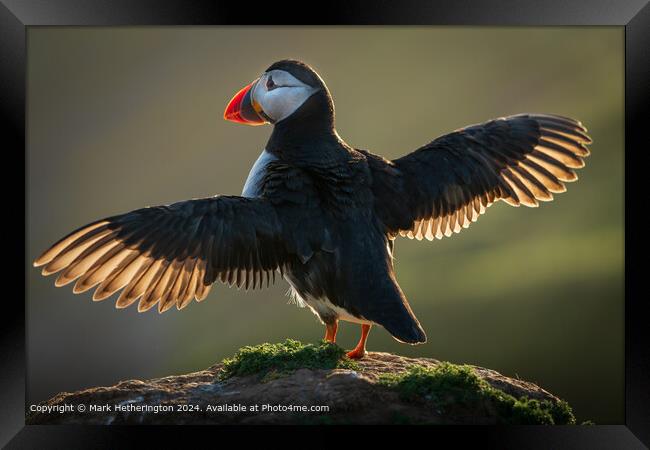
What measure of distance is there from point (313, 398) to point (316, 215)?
1.18 meters

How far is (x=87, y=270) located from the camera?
5004 millimetres

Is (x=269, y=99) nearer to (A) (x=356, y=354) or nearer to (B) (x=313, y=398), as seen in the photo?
(A) (x=356, y=354)

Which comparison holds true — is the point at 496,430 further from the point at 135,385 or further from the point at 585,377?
the point at 135,385

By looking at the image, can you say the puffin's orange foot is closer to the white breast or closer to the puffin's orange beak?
the white breast

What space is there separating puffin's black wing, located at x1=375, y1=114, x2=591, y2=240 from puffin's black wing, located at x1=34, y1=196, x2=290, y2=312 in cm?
109

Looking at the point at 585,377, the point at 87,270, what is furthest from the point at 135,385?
the point at 585,377

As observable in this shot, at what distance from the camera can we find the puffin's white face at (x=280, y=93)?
6.01 meters

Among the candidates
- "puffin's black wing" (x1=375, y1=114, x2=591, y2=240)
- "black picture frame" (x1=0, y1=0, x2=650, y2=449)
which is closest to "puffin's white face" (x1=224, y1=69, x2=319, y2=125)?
"black picture frame" (x1=0, y1=0, x2=650, y2=449)

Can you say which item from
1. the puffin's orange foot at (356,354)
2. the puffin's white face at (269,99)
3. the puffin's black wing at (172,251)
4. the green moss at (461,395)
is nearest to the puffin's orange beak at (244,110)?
the puffin's white face at (269,99)

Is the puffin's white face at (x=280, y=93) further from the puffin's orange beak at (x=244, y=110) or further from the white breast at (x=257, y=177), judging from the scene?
the white breast at (x=257, y=177)

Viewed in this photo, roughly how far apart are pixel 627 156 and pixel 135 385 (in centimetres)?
364

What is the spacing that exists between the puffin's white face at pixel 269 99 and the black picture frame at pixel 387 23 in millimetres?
679

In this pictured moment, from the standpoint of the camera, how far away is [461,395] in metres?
5.18

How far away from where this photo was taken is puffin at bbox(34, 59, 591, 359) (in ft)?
16.7
